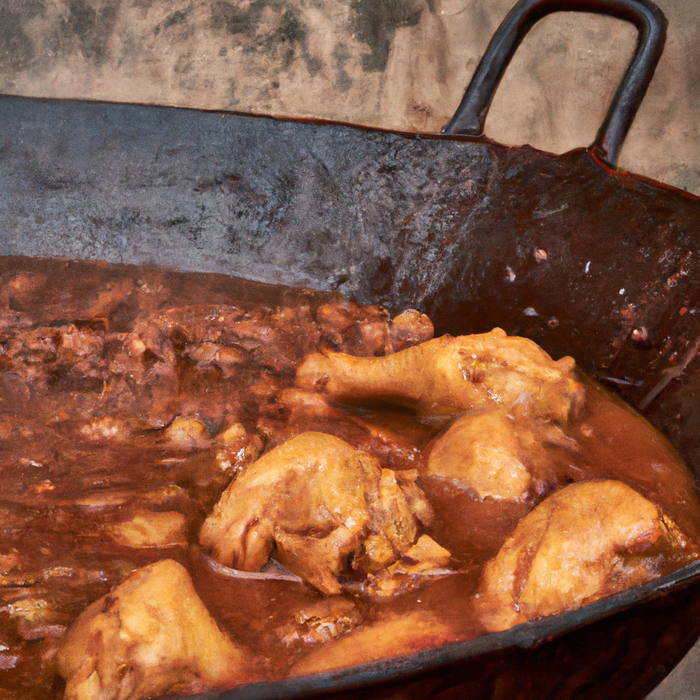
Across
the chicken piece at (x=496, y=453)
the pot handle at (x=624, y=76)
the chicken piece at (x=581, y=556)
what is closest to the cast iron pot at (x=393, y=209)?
the pot handle at (x=624, y=76)

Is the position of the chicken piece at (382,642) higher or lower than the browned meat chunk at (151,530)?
higher

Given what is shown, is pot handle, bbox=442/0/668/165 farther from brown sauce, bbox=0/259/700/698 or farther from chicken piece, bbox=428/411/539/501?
chicken piece, bbox=428/411/539/501

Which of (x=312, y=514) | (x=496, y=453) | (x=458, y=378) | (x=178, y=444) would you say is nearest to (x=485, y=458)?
(x=496, y=453)

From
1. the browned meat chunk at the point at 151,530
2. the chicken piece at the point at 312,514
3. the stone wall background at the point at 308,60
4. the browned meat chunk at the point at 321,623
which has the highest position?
the stone wall background at the point at 308,60

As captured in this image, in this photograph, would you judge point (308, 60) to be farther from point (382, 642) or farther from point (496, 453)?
point (382, 642)

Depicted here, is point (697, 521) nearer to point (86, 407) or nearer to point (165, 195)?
point (86, 407)

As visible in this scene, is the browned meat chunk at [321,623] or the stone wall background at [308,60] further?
the stone wall background at [308,60]

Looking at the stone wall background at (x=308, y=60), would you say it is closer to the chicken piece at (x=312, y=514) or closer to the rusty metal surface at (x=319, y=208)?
the rusty metal surface at (x=319, y=208)

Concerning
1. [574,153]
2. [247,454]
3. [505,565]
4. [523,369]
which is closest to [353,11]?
[574,153]
